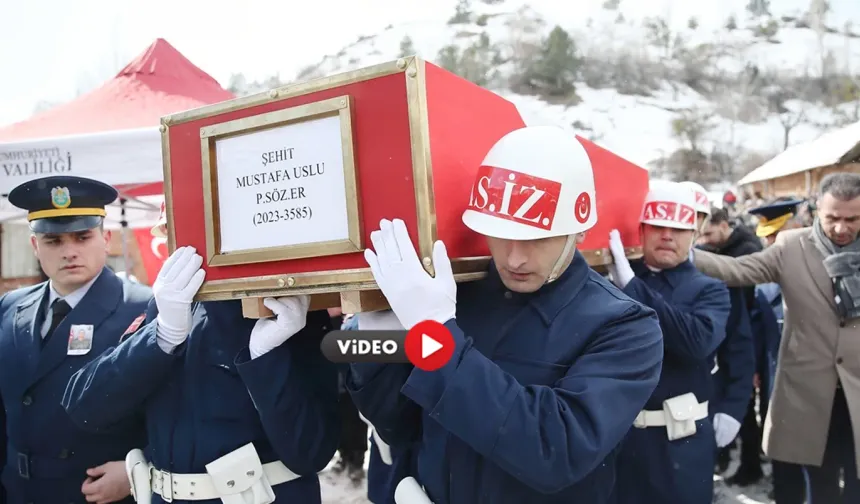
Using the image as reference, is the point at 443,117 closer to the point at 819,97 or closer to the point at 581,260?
the point at 581,260

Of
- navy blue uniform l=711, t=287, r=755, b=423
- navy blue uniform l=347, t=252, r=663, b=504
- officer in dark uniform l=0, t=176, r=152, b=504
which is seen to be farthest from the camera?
navy blue uniform l=711, t=287, r=755, b=423

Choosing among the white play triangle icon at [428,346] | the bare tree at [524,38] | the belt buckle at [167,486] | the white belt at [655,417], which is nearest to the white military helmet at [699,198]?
the white belt at [655,417]

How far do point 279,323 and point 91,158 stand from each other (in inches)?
131

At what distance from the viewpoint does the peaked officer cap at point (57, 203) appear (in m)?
2.53

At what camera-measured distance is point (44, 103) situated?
117 feet

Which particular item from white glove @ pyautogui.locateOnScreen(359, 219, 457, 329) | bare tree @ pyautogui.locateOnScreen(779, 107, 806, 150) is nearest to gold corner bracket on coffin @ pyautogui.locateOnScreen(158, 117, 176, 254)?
white glove @ pyautogui.locateOnScreen(359, 219, 457, 329)

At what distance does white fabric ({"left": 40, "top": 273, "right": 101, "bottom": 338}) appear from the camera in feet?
8.41

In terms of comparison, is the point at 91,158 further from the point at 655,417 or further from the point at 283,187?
the point at 655,417

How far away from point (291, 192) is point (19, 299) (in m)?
1.92

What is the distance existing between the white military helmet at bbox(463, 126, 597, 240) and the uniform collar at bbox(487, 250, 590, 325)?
135 mm

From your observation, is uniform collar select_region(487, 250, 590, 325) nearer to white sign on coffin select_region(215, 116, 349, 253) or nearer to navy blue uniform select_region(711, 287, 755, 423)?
white sign on coffin select_region(215, 116, 349, 253)

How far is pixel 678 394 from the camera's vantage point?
3.06 m

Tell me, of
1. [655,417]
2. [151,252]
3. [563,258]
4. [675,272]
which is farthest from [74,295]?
[151,252]

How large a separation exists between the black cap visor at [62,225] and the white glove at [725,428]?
12.4ft
